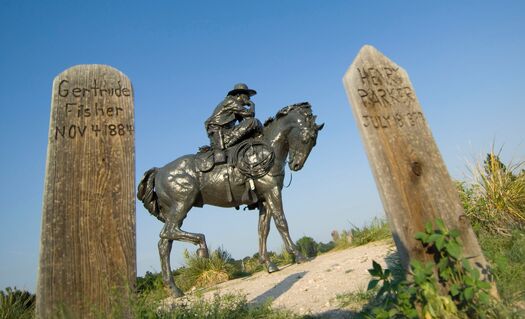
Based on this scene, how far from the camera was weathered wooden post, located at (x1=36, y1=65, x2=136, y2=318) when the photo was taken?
2.54 metres

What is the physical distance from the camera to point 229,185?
7.34 meters

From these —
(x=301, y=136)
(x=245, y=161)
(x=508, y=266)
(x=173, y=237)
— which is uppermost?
(x=301, y=136)

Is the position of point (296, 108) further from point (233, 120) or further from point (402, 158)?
point (402, 158)

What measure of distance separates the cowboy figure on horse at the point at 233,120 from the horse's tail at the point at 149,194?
4.55ft

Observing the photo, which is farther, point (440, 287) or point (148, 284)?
point (148, 284)

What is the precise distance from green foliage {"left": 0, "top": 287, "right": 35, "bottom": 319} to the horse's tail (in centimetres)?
243

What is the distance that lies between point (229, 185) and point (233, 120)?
4.74 feet

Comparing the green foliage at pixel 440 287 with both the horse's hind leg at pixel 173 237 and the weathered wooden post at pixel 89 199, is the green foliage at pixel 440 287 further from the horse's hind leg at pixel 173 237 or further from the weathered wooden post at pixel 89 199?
the horse's hind leg at pixel 173 237

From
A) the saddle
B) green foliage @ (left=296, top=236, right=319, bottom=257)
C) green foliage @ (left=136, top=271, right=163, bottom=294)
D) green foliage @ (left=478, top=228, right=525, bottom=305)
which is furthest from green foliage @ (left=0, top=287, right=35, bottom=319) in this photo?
green foliage @ (left=296, top=236, right=319, bottom=257)

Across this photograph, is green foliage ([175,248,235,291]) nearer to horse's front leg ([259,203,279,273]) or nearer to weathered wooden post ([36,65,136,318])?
horse's front leg ([259,203,279,273])

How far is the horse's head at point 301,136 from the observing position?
7121 mm

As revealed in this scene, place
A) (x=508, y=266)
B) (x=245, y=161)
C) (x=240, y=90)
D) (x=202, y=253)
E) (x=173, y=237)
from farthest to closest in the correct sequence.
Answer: (x=240, y=90) → (x=245, y=161) → (x=173, y=237) → (x=202, y=253) → (x=508, y=266)

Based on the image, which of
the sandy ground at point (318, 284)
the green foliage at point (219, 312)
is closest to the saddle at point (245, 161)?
the sandy ground at point (318, 284)

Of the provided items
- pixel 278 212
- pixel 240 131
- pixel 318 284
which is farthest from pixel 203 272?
pixel 318 284
